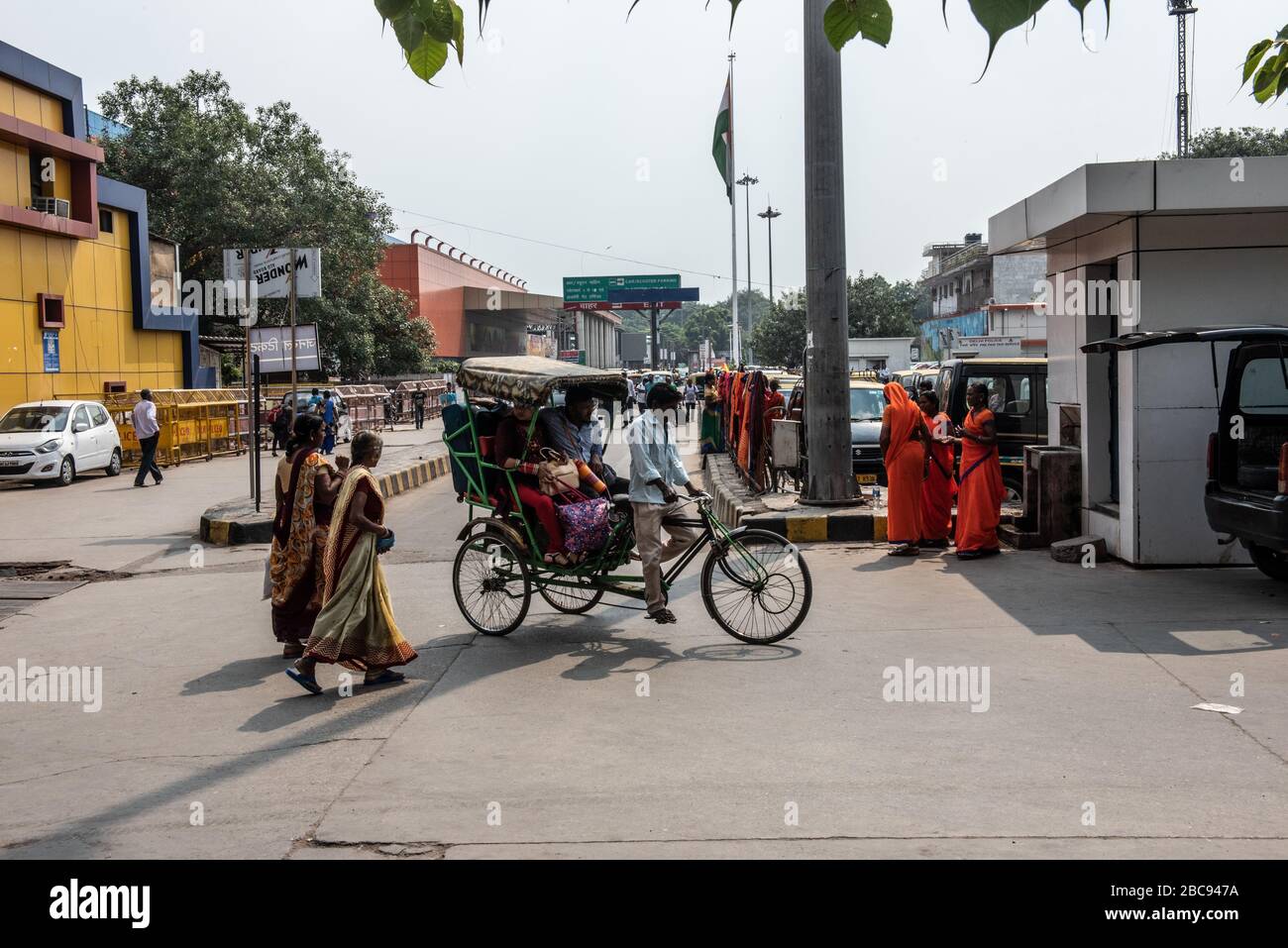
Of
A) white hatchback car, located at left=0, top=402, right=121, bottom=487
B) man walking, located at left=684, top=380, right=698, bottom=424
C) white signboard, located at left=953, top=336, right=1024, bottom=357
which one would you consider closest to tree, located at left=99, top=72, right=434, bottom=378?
man walking, located at left=684, top=380, right=698, bottom=424

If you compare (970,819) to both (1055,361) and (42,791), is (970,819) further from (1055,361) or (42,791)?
(1055,361)

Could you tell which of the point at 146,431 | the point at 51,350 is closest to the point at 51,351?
the point at 51,350

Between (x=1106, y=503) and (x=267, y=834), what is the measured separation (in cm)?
865

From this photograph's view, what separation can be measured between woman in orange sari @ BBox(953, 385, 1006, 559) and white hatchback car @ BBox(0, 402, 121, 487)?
17.0 metres

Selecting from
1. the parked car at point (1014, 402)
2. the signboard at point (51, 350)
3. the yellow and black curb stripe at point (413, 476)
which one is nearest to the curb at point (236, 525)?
the yellow and black curb stripe at point (413, 476)

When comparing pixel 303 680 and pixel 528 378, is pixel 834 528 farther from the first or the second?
pixel 303 680

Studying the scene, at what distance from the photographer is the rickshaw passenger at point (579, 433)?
28.5ft

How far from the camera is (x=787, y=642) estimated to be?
8.11 metres

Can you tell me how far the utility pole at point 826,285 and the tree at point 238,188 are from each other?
105 ft

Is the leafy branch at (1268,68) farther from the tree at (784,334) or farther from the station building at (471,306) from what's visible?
the tree at (784,334)

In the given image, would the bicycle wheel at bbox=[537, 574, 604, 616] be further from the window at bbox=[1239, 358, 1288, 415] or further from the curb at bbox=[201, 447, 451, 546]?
the window at bbox=[1239, 358, 1288, 415]

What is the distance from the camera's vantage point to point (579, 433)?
892cm

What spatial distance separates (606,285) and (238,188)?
36593 mm
